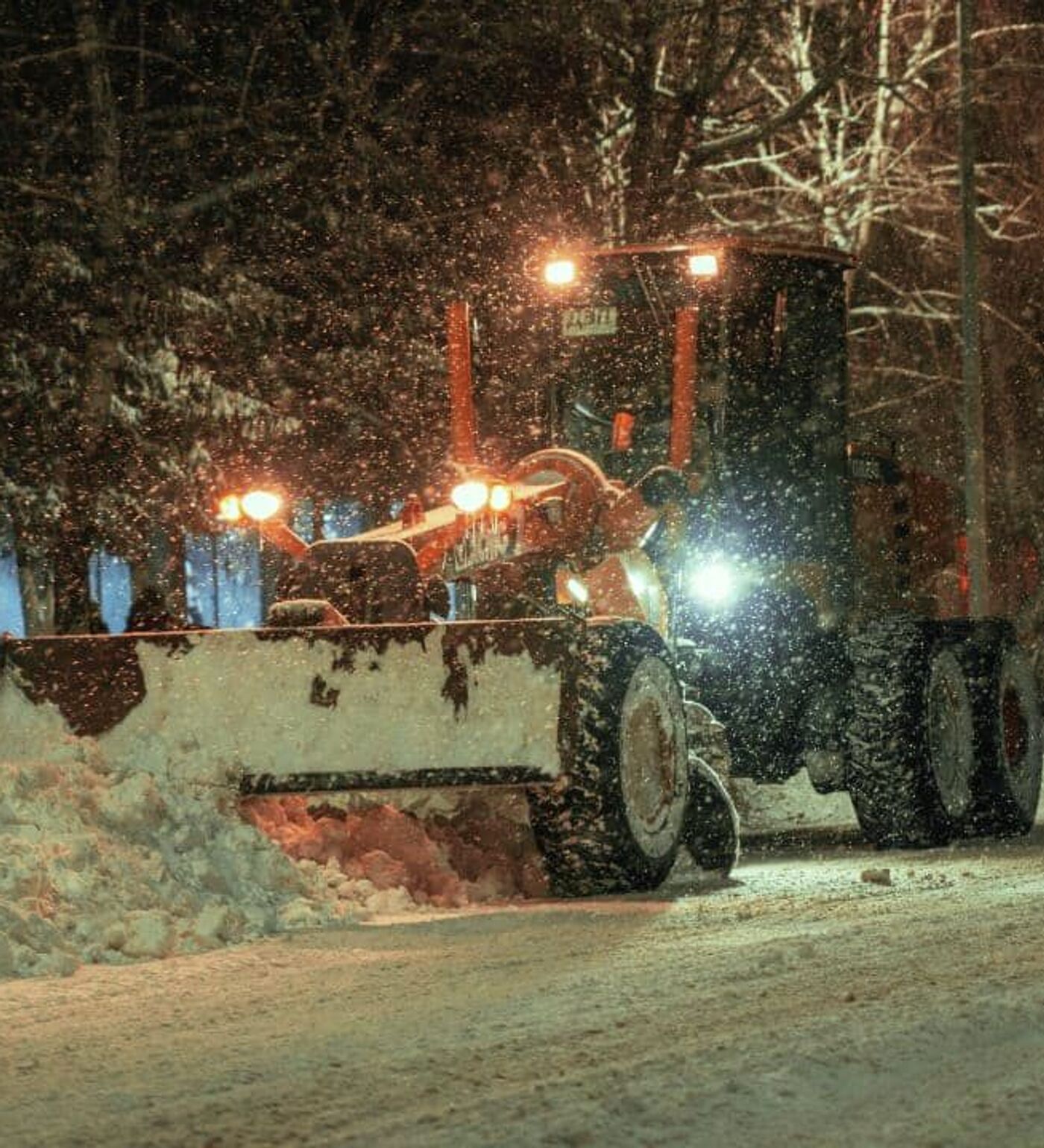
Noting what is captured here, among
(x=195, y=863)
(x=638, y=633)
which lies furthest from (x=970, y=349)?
(x=195, y=863)

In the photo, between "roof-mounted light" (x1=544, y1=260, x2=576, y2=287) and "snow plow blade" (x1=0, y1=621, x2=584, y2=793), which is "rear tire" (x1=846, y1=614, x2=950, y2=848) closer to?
"roof-mounted light" (x1=544, y1=260, x2=576, y2=287)

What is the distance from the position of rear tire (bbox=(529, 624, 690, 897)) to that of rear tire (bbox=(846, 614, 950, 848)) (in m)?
2.41

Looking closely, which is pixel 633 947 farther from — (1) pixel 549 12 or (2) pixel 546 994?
(1) pixel 549 12

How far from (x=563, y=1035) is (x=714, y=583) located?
554 cm

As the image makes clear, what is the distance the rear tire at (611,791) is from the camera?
9.31 metres

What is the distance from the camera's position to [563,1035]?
247 inches

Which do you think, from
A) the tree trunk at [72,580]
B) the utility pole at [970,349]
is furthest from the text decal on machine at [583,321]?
the utility pole at [970,349]

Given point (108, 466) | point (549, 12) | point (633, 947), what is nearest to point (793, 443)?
point (633, 947)

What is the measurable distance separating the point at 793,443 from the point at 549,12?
9.92m

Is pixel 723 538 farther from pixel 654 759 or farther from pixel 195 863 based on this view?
pixel 195 863

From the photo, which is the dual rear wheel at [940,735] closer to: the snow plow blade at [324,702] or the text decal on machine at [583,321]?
the text decal on machine at [583,321]

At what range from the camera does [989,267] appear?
1328 inches

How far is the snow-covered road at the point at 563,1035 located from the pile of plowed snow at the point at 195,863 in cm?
19

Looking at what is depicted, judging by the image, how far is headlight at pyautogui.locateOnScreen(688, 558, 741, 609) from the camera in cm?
1151
